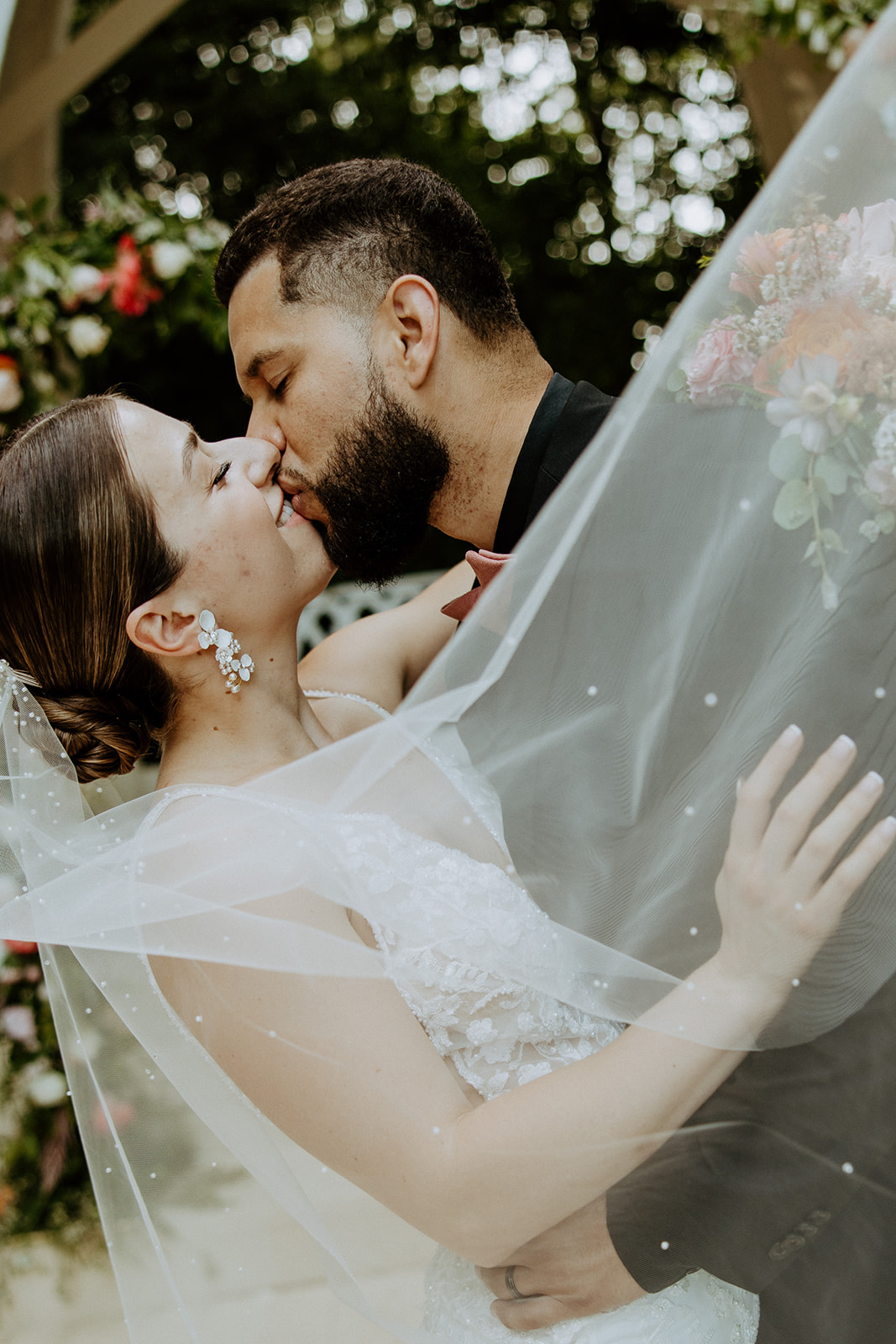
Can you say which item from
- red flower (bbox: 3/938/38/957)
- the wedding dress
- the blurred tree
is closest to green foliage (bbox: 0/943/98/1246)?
red flower (bbox: 3/938/38/957)

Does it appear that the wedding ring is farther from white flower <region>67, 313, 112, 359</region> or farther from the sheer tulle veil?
white flower <region>67, 313, 112, 359</region>

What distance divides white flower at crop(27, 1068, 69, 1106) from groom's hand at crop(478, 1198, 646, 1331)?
2094mm

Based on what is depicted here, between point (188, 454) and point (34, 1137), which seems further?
point (34, 1137)

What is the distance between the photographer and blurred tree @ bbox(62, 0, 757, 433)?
8922 millimetres

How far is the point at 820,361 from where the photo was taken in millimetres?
1082

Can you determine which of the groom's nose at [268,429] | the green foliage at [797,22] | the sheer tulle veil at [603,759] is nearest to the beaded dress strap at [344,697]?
the groom's nose at [268,429]

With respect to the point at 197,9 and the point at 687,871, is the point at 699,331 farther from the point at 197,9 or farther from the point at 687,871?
the point at 197,9

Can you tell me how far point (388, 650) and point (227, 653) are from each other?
0.59 meters

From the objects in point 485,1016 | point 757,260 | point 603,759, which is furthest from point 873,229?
point 485,1016

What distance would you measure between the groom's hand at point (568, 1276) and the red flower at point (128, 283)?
9.72 feet

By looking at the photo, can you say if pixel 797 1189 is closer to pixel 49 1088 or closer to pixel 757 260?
pixel 757 260

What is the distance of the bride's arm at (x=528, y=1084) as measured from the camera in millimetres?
1113

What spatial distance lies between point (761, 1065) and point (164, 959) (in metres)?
0.79

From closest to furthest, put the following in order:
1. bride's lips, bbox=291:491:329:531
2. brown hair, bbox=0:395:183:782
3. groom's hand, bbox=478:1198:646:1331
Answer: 1. groom's hand, bbox=478:1198:646:1331
2. brown hair, bbox=0:395:183:782
3. bride's lips, bbox=291:491:329:531
